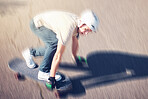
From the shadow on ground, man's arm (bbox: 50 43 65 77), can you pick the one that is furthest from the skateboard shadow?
the shadow on ground

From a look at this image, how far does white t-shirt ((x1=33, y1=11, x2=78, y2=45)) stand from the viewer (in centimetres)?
259

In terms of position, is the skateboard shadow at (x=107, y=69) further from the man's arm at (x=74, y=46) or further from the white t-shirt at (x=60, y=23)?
the white t-shirt at (x=60, y=23)

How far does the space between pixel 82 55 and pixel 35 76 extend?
114 centimetres

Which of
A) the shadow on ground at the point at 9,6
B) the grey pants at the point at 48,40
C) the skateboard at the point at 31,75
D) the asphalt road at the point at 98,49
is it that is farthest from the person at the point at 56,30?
the shadow on ground at the point at 9,6

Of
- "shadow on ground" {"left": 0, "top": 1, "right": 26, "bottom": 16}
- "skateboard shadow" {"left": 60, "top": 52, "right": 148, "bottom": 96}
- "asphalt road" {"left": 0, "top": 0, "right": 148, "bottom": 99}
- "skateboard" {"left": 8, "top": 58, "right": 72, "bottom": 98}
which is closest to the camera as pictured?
"skateboard" {"left": 8, "top": 58, "right": 72, "bottom": 98}

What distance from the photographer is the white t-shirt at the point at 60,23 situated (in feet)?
8.51

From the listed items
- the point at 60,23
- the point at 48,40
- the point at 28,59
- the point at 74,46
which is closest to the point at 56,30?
the point at 60,23

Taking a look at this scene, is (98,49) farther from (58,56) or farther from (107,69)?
(58,56)

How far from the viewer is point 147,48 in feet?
13.3

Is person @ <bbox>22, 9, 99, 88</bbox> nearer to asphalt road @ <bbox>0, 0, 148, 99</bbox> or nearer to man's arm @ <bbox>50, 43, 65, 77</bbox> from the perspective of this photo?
man's arm @ <bbox>50, 43, 65, 77</bbox>

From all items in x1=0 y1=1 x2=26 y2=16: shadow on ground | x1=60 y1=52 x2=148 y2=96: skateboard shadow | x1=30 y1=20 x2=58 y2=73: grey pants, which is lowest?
x1=60 y1=52 x2=148 y2=96: skateboard shadow

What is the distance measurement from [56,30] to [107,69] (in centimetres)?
158

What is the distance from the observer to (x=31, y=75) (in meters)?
3.44

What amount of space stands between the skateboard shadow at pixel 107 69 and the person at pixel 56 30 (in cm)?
48
